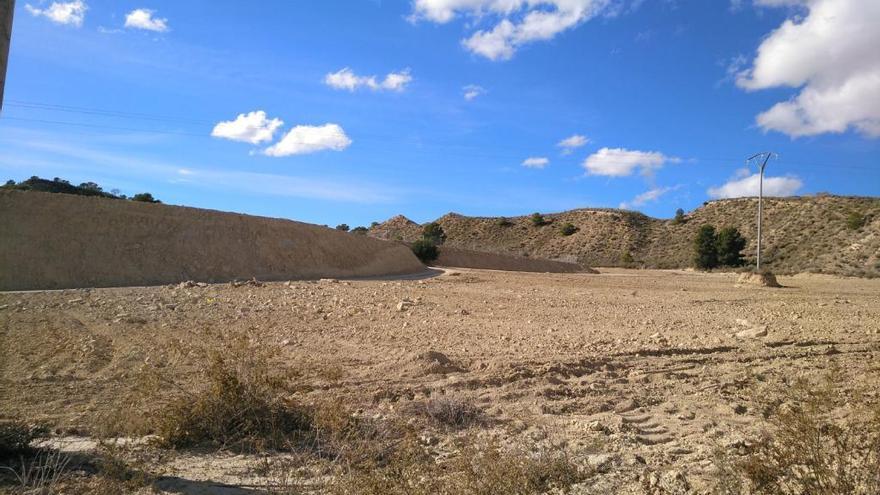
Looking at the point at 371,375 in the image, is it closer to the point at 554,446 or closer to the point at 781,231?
the point at 554,446

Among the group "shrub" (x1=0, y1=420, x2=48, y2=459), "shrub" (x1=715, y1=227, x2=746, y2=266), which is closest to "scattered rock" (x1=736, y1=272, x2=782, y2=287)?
"shrub" (x1=0, y1=420, x2=48, y2=459)

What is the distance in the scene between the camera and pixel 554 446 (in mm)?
5219

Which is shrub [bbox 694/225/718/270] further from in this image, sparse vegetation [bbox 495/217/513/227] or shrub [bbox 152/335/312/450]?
shrub [bbox 152/335/312/450]

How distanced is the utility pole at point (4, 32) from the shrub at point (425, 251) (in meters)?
37.8

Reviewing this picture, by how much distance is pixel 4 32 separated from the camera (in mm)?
4629

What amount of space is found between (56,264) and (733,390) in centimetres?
2302

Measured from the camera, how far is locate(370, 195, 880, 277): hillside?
48406 millimetres

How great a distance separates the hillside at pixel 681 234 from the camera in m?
48.4

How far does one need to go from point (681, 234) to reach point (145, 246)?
60.8 metres

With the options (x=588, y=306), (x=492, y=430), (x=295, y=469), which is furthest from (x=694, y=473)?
(x=588, y=306)

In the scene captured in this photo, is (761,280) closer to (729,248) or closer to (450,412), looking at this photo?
(450,412)

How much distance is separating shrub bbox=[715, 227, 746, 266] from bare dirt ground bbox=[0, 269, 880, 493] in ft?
125

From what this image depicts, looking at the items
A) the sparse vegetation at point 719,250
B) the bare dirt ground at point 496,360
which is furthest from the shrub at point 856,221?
the bare dirt ground at point 496,360

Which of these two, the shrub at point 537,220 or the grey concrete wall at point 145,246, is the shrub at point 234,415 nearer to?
the grey concrete wall at point 145,246
